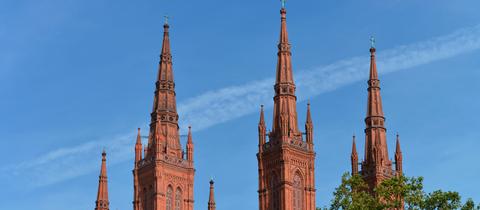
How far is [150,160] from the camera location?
372 ft

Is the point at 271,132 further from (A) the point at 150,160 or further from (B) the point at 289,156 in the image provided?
(A) the point at 150,160

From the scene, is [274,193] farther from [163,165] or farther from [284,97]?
[163,165]

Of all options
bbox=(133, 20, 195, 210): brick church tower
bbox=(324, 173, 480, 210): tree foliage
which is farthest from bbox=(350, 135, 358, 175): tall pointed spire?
bbox=(324, 173, 480, 210): tree foliage

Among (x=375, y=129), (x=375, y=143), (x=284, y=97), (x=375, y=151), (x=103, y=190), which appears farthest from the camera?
(x=375, y=129)

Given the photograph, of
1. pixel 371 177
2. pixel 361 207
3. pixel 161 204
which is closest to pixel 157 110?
pixel 161 204

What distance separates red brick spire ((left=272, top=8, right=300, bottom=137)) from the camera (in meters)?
109

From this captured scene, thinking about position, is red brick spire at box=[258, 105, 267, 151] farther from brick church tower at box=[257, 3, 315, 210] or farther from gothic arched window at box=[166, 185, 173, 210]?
gothic arched window at box=[166, 185, 173, 210]

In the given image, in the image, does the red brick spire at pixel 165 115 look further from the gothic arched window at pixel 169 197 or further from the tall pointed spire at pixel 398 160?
the tall pointed spire at pixel 398 160

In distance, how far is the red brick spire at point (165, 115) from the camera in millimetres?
114312

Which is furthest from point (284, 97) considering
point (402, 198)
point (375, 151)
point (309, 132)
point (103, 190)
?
point (402, 198)

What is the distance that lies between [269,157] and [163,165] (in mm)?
11532

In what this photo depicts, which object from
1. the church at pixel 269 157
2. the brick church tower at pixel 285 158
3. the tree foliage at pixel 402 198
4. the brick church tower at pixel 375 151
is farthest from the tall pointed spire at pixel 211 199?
the tree foliage at pixel 402 198

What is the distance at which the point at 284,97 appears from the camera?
11112cm

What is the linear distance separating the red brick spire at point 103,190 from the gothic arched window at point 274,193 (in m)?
19.6
